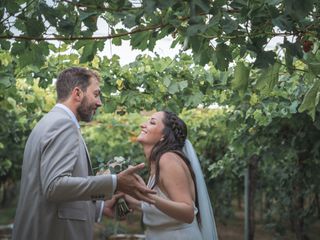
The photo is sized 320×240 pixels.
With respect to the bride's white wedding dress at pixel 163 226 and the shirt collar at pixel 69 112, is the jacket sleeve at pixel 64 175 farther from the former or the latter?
the bride's white wedding dress at pixel 163 226

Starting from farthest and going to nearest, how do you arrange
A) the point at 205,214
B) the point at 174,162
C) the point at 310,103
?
the point at 205,214 → the point at 174,162 → the point at 310,103

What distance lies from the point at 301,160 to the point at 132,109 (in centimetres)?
209

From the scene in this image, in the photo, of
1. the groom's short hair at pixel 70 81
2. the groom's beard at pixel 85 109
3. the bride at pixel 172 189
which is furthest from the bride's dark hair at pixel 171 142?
the groom's short hair at pixel 70 81

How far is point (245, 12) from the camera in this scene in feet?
5.64

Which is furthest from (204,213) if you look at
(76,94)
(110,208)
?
(76,94)

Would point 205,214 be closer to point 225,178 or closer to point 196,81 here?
point 196,81

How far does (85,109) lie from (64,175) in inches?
17.3

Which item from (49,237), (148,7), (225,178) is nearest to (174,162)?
(49,237)

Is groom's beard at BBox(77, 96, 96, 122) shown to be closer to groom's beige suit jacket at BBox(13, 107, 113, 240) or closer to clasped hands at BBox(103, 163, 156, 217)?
groom's beige suit jacket at BBox(13, 107, 113, 240)

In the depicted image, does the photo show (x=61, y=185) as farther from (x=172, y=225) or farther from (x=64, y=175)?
(x=172, y=225)

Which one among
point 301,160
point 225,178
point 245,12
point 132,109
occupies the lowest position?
point 225,178

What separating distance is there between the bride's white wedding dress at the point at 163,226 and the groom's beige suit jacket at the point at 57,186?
44 cm

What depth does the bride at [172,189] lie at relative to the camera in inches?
94.9

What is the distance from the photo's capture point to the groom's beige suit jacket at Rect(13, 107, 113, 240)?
6.28ft
